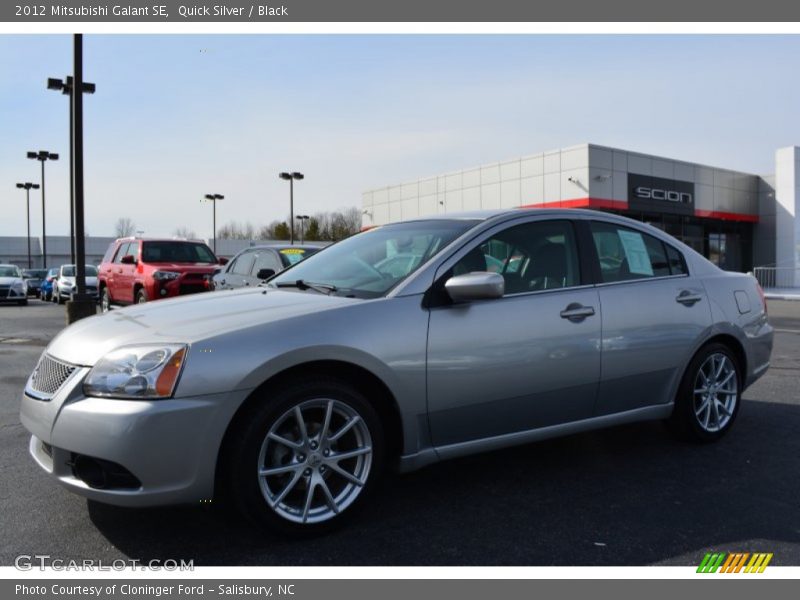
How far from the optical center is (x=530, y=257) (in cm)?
424

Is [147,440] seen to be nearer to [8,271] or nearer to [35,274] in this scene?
[8,271]

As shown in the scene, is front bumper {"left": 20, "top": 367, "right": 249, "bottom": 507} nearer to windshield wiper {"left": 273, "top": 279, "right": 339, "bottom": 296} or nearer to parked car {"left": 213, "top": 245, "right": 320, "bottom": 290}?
windshield wiper {"left": 273, "top": 279, "right": 339, "bottom": 296}

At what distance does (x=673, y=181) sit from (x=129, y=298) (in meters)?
29.4

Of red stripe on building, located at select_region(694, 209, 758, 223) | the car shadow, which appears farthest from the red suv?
red stripe on building, located at select_region(694, 209, 758, 223)

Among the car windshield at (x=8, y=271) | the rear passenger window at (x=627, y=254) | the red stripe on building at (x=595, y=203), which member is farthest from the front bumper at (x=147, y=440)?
the red stripe on building at (x=595, y=203)

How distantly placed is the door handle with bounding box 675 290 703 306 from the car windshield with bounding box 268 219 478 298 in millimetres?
1581


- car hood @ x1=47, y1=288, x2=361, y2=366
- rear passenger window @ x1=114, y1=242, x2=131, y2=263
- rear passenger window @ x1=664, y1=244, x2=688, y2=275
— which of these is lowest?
car hood @ x1=47, y1=288, x2=361, y2=366

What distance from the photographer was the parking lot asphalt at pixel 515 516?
10.3ft

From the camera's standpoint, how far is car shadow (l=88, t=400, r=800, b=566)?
10.3 feet

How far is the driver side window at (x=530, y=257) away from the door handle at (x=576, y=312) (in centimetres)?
16

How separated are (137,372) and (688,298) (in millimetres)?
3553

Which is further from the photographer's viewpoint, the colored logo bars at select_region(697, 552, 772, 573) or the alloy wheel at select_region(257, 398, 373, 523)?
the alloy wheel at select_region(257, 398, 373, 523)

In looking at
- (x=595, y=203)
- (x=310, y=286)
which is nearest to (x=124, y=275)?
(x=310, y=286)

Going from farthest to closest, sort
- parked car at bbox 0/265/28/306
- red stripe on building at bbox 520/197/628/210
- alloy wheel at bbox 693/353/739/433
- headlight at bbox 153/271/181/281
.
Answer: red stripe on building at bbox 520/197/628/210, parked car at bbox 0/265/28/306, headlight at bbox 153/271/181/281, alloy wheel at bbox 693/353/739/433
